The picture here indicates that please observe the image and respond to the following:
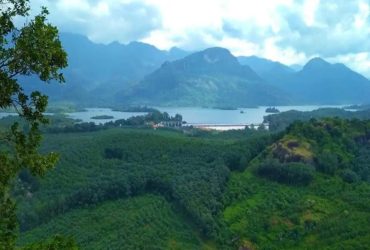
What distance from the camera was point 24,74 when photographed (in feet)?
40.0

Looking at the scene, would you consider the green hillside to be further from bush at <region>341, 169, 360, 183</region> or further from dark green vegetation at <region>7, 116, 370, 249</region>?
bush at <region>341, 169, 360, 183</region>

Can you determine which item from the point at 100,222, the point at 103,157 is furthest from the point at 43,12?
the point at 103,157

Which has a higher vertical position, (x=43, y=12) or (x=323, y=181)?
(x=43, y=12)

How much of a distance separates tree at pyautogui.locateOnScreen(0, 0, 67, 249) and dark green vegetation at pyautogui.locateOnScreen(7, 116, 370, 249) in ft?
152

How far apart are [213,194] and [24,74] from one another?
62.1 m

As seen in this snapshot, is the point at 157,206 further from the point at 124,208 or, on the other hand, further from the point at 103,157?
the point at 103,157

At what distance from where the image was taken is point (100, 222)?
213 ft

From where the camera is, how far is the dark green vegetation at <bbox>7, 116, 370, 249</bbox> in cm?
6166

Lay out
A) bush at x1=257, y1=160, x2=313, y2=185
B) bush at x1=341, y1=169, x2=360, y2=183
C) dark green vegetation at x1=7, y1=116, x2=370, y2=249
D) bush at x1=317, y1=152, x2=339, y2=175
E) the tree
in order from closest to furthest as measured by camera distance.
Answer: the tree → dark green vegetation at x1=7, y1=116, x2=370, y2=249 → bush at x1=341, y1=169, x2=360, y2=183 → bush at x1=257, y1=160, x2=313, y2=185 → bush at x1=317, y1=152, x2=339, y2=175

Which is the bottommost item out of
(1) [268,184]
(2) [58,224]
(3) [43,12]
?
(2) [58,224]

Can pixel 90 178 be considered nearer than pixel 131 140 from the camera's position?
Yes

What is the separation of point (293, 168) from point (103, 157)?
127 ft

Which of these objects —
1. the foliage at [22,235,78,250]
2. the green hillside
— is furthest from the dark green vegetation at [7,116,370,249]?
the foliage at [22,235,78,250]

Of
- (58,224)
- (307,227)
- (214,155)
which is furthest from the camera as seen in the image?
(214,155)
